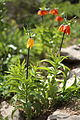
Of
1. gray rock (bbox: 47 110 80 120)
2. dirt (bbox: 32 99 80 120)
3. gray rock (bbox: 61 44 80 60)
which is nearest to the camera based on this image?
gray rock (bbox: 47 110 80 120)

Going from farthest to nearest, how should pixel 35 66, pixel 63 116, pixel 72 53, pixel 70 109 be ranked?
pixel 72 53
pixel 35 66
pixel 70 109
pixel 63 116

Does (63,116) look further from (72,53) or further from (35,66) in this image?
(72,53)

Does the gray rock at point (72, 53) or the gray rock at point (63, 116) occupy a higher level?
the gray rock at point (63, 116)

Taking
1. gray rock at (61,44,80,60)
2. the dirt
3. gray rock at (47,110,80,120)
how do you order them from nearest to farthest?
gray rock at (47,110,80,120) < the dirt < gray rock at (61,44,80,60)

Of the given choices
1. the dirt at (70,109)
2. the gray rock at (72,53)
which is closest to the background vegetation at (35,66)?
the dirt at (70,109)

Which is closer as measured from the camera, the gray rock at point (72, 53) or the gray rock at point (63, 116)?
the gray rock at point (63, 116)

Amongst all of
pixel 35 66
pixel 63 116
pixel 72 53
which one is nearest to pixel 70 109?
pixel 63 116

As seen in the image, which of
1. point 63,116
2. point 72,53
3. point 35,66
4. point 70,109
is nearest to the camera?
point 63,116

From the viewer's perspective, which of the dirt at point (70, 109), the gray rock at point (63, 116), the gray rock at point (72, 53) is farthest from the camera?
the gray rock at point (72, 53)

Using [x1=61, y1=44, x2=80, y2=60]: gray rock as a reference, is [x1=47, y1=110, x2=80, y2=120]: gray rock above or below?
above

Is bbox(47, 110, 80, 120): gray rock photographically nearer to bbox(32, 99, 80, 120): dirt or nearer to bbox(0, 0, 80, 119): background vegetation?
bbox(32, 99, 80, 120): dirt

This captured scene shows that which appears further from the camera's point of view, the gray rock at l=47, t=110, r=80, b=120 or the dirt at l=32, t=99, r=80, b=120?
the dirt at l=32, t=99, r=80, b=120

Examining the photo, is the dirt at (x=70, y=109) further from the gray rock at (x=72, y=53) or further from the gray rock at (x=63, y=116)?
the gray rock at (x=72, y=53)

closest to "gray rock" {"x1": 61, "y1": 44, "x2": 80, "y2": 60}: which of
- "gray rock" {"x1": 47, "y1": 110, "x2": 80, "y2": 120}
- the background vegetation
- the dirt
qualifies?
the background vegetation
